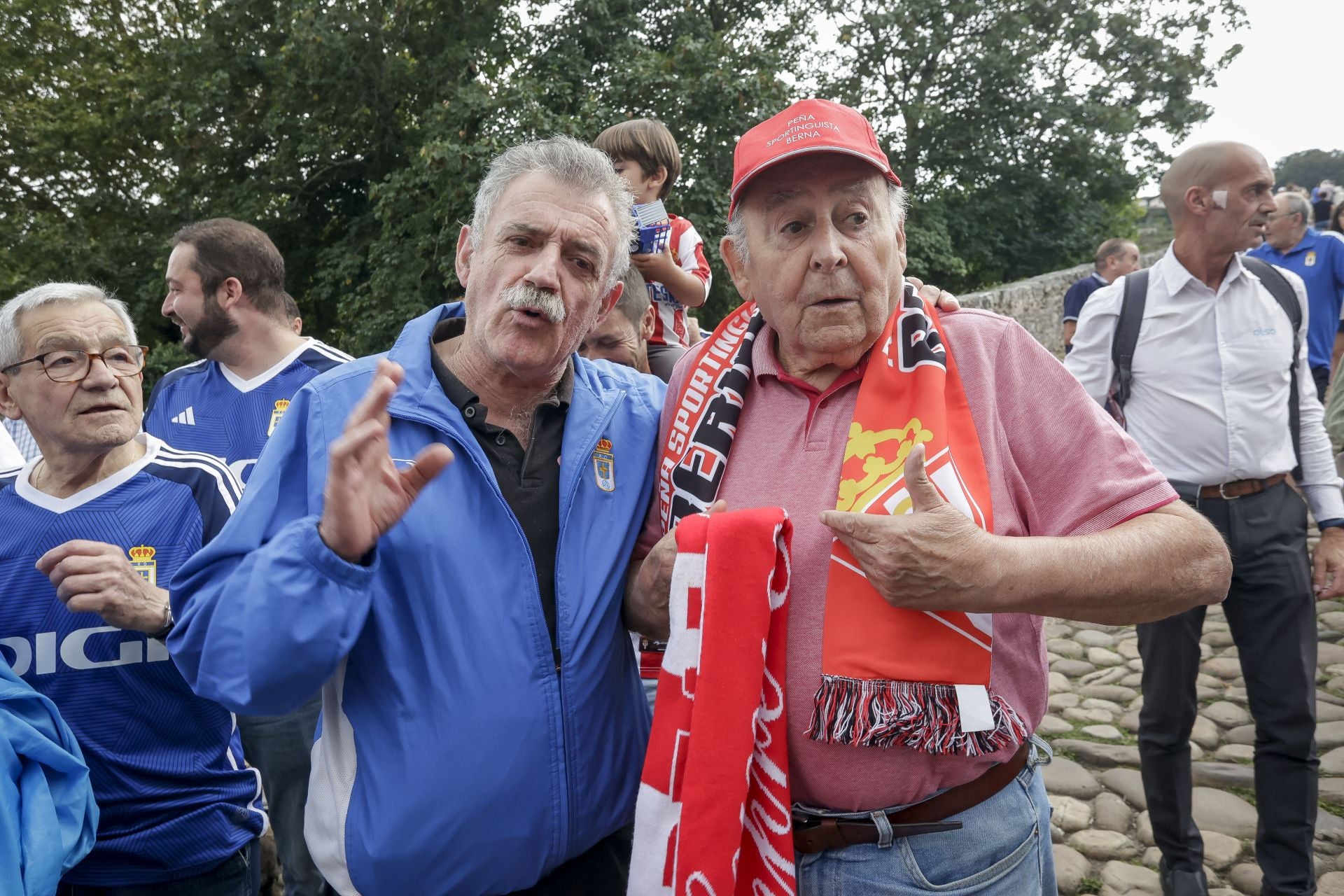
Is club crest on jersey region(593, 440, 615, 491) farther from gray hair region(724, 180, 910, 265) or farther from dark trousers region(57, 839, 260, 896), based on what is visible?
dark trousers region(57, 839, 260, 896)

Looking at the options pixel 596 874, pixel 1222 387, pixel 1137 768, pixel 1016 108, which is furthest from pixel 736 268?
pixel 1016 108

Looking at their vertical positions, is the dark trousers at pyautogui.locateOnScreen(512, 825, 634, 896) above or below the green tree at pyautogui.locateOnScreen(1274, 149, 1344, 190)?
below

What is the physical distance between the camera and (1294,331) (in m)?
3.49

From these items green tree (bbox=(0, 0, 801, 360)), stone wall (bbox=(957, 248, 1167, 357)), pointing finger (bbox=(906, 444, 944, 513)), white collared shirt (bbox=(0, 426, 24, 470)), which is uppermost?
green tree (bbox=(0, 0, 801, 360))

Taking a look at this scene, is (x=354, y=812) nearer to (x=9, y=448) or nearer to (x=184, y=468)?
(x=184, y=468)

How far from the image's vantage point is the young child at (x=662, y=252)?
3852 mm

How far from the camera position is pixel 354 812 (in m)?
1.67

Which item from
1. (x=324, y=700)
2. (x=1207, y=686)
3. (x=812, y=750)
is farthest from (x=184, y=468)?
(x=1207, y=686)

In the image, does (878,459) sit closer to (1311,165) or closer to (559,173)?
(559,173)

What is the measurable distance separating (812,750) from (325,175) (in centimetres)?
1318

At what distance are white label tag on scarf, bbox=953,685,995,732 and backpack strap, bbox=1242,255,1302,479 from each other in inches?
105

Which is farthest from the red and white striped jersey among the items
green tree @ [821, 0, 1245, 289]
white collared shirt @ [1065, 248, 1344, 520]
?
green tree @ [821, 0, 1245, 289]

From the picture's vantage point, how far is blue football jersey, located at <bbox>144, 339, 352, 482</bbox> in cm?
364

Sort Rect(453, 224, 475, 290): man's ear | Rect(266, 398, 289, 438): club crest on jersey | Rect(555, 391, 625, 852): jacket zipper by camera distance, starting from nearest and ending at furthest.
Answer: Rect(555, 391, 625, 852): jacket zipper, Rect(453, 224, 475, 290): man's ear, Rect(266, 398, 289, 438): club crest on jersey
